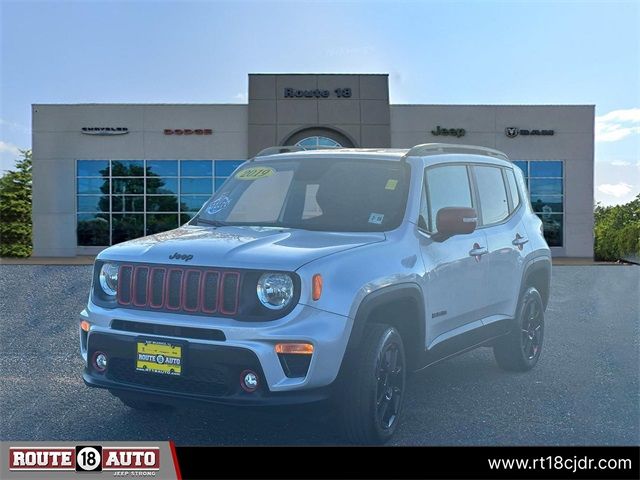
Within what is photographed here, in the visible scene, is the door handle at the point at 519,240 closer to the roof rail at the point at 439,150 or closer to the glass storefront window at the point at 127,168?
the roof rail at the point at 439,150

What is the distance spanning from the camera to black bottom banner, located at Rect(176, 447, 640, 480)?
416 centimetres

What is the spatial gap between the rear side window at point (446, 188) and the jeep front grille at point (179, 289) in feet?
5.98

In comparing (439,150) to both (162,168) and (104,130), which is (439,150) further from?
(104,130)

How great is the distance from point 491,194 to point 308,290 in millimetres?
3112

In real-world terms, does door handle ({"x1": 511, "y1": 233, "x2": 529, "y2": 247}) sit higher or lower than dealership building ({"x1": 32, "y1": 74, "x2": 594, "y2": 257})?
lower

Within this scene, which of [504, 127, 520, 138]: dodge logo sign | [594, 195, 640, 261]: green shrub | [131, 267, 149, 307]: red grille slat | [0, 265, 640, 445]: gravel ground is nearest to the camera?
[131, 267, 149, 307]: red grille slat

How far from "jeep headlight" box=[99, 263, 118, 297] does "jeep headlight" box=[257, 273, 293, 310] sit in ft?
3.59

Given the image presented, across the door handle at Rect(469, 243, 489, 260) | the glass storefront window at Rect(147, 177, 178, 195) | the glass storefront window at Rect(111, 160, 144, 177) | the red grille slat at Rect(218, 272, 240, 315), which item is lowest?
the red grille slat at Rect(218, 272, 240, 315)

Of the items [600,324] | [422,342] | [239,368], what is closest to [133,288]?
[239,368]

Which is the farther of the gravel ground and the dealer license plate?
the gravel ground

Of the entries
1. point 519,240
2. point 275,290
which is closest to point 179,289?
point 275,290

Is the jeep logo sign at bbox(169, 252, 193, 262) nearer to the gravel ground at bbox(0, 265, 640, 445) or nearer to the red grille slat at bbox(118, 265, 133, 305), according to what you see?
the red grille slat at bbox(118, 265, 133, 305)

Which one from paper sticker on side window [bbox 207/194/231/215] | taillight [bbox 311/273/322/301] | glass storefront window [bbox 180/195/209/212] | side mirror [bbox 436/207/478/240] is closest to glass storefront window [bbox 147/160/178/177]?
glass storefront window [bbox 180/195/209/212]

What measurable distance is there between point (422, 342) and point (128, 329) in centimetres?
200
